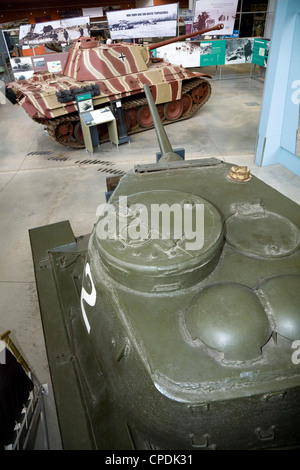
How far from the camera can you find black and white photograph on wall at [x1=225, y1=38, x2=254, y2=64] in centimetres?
1437

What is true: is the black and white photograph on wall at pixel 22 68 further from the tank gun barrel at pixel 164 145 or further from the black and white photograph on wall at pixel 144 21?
the tank gun barrel at pixel 164 145

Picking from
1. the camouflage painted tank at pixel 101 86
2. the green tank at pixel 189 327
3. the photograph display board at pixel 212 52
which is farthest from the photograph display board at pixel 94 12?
the green tank at pixel 189 327

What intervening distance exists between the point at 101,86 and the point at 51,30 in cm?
673

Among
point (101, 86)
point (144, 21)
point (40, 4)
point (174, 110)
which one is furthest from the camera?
point (40, 4)

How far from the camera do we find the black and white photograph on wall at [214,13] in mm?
13084

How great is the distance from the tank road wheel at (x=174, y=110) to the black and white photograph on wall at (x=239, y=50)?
5684 millimetres

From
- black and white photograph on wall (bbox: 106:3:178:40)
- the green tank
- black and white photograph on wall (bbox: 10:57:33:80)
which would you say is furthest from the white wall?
the green tank

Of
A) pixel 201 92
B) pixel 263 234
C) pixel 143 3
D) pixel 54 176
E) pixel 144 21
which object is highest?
pixel 143 3

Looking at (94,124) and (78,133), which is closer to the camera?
(94,124)

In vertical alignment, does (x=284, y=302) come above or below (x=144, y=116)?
above

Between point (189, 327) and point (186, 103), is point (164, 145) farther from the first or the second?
point (186, 103)

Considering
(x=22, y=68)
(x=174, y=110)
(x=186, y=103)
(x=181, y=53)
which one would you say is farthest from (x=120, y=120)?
(x=22, y=68)

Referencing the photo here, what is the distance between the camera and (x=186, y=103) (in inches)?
432

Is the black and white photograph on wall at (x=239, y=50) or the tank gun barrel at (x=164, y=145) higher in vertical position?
the tank gun barrel at (x=164, y=145)
